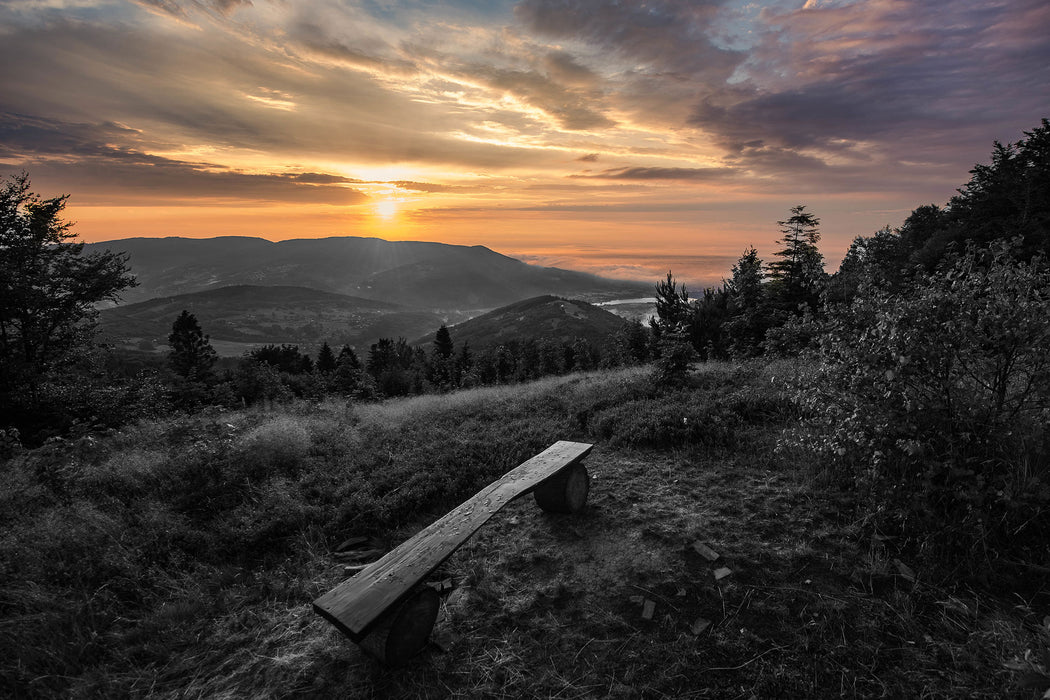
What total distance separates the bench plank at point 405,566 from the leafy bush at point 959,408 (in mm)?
3186

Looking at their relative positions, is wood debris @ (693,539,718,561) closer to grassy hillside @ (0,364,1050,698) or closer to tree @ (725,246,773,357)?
grassy hillside @ (0,364,1050,698)

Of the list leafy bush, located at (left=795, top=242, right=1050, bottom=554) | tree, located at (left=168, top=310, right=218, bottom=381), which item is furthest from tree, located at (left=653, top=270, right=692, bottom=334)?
tree, located at (left=168, top=310, right=218, bottom=381)

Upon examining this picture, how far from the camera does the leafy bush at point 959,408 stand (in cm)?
377

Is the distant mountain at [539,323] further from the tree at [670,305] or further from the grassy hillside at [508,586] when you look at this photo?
the grassy hillside at [508,586]

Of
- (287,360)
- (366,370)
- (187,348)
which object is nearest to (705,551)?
(366,370)

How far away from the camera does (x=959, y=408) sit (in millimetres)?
4031

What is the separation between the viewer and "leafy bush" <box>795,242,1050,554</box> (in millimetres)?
3770

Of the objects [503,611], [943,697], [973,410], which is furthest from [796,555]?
[503,611]

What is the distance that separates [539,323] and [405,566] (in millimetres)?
137336

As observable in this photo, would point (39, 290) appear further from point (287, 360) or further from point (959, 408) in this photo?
point (287, 360)

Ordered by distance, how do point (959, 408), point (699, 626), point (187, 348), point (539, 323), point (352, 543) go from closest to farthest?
point (699, 626) → point (959, 408) → point (352, 543) → point (187, 348) → point (539, 323)

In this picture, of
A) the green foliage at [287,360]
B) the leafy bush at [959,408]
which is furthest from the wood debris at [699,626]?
the green foliage at [287,360]

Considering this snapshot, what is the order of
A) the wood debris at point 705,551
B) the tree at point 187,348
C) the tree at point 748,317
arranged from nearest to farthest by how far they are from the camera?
the wood debris at point 705,551, the tree at point 748,317, the tree at point 187,348

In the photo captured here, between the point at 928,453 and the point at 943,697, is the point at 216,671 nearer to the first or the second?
the point at 943,697
